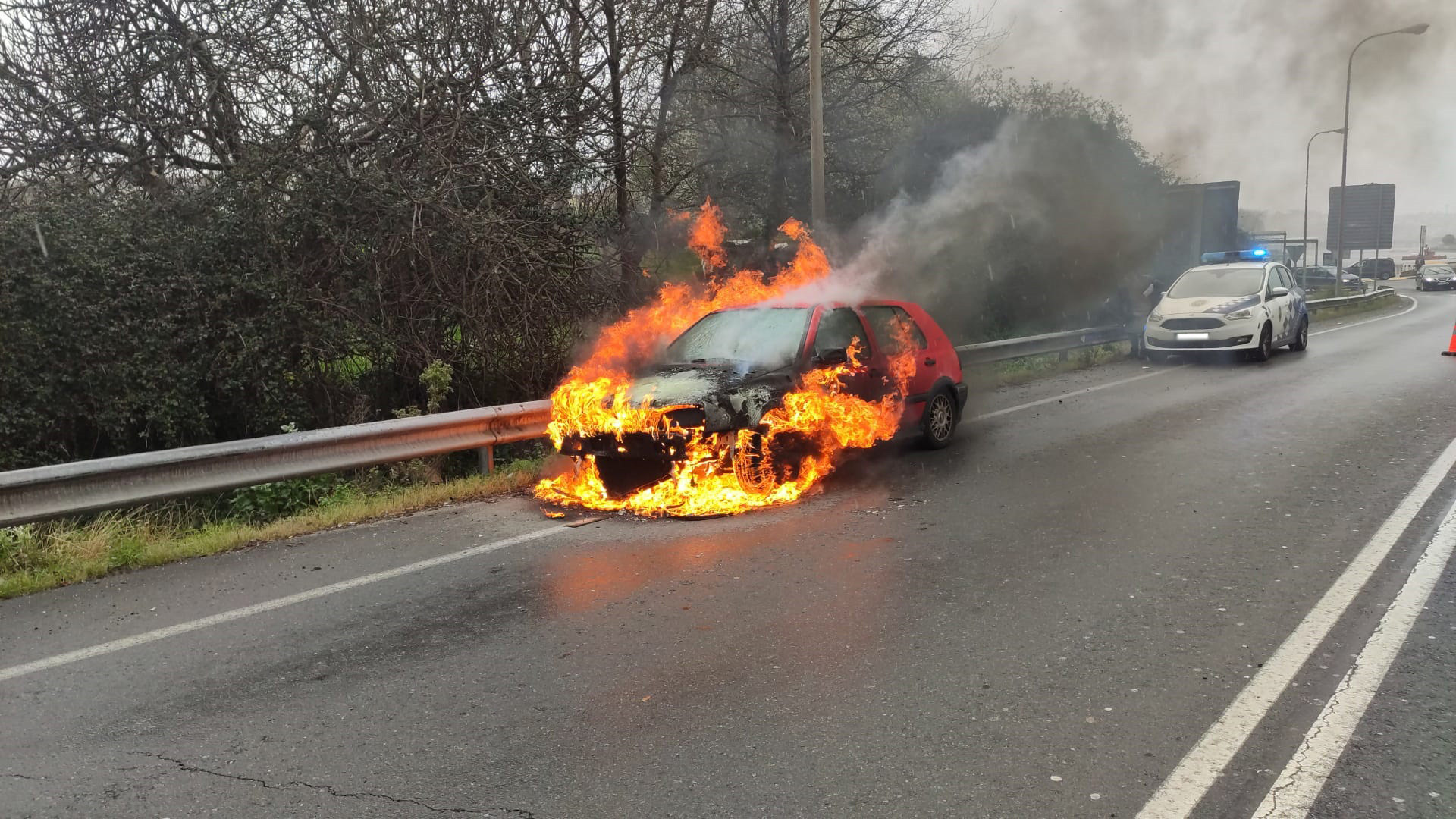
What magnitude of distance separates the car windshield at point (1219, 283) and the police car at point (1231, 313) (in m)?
0.01

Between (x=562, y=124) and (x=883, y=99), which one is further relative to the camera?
(x=883, y=99)

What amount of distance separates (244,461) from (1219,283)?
1514cm

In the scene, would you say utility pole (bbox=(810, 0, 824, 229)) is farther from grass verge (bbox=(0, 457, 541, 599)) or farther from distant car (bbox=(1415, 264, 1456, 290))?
distant car (bbox=(1415, 264, 1456, 290))

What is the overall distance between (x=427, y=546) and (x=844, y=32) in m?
14.5

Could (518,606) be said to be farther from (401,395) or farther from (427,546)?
(401,395)

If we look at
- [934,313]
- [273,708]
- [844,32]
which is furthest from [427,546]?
[844,32]

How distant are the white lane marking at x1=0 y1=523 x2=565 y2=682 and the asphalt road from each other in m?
0.04

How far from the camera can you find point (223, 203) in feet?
33.0

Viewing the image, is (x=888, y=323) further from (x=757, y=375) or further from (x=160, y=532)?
(x=160, y=532)

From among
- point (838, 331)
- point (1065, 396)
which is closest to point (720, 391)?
point (838, 331)

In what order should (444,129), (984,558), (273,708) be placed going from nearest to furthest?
(273,708) → (984,558) → (444,129)

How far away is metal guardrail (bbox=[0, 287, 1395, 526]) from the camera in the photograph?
5829 mm

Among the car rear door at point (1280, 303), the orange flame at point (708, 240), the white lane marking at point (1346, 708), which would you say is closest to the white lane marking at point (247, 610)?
the white lane marking at point (1346, 708)

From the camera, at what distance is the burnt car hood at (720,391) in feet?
21.4
